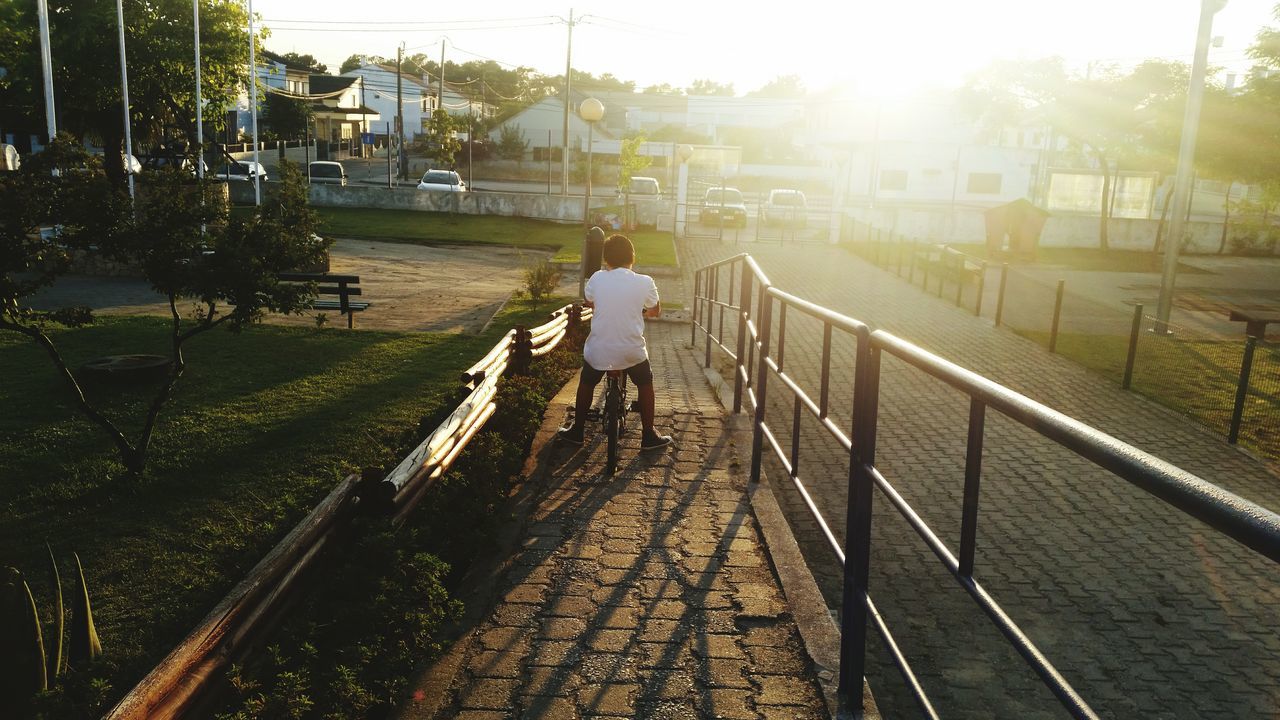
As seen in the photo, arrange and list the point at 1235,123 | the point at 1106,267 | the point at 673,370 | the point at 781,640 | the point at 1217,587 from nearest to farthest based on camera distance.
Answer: the point at 781,640 → the point at 1217,587 → the point at 673,370 → the point at 1235,123 → the point at 1106,267

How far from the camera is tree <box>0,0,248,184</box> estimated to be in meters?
27.1

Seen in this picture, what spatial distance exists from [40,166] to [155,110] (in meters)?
27.2

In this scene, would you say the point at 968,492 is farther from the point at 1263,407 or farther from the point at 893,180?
the point at 893,180

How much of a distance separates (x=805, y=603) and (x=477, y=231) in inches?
1079

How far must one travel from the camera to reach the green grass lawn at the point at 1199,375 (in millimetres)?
11039

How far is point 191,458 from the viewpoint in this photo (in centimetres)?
Answer: 776

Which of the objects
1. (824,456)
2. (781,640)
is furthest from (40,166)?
(824,456)

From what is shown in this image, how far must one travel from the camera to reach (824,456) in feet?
30.2

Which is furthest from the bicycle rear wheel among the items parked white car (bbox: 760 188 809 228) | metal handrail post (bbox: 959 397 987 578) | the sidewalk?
parked white car (bbox: 760 188 809 228)

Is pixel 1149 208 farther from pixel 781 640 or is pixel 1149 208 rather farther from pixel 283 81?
pixel 283 81

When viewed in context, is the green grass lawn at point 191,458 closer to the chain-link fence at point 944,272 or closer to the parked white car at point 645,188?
the chain-link fence at point 944,272

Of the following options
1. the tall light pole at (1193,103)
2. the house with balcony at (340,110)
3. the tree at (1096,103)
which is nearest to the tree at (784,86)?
the house with balcony at (340,110)

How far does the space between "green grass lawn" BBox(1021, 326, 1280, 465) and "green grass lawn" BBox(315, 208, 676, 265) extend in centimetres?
1176

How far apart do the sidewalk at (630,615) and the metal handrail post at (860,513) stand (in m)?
0.24
